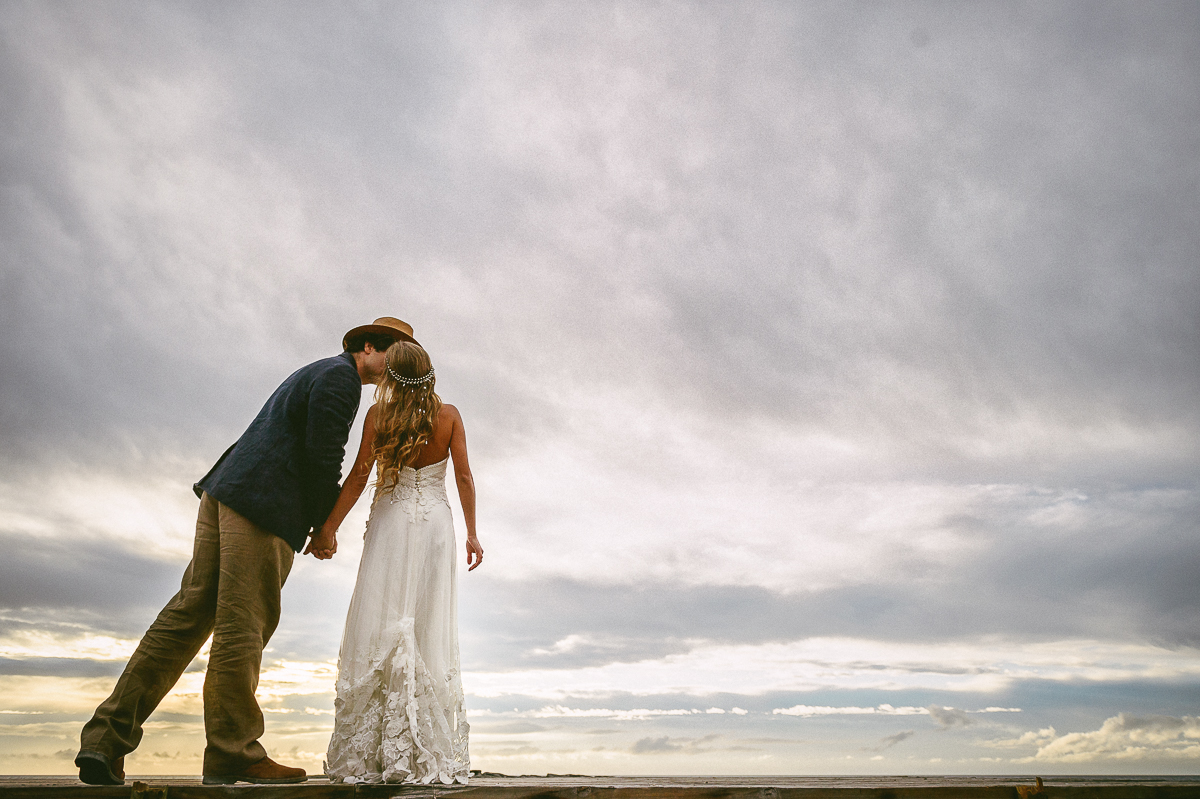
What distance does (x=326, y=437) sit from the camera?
5.39 m

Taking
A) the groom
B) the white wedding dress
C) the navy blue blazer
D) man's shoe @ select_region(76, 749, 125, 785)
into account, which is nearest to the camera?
man's shoe @ select_region(76, 749, 125, 785)

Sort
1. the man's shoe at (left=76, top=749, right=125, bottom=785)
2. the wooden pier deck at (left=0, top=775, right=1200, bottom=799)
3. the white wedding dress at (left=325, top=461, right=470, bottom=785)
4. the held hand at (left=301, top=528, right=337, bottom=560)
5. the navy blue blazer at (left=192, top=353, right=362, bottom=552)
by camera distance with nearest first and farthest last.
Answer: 1. the wooden pier deck at (left=0, top=775, right=1200, bottom=799)
2. the man's shoe at (left=76, top=749, right=125, bottom=785)
3. the white wedding dress at (left=325, top=461, right=470, bottom=785)
4. the navy blue blazer at (left=192, top=353, right=362, bottom=552)
5. the held hand at (left=301, top=528, right=337, bottom=560)

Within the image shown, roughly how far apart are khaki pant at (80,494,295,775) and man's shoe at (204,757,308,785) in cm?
4

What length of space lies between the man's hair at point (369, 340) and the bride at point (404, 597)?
0.38 m

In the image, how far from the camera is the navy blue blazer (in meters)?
5.29

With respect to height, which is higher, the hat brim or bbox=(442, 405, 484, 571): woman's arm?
the hat brim

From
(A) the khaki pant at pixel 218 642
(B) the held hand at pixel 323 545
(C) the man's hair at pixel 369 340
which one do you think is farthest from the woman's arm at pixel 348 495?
(C) the man's hair at pixel 369 340

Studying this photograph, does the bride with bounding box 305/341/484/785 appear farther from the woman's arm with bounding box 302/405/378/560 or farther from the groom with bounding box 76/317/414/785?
the groom with bounding box 76/317/414/785

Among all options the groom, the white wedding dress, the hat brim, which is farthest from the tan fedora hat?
the white wedding dress

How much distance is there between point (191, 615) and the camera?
532cm

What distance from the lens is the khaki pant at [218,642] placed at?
16.3 ft

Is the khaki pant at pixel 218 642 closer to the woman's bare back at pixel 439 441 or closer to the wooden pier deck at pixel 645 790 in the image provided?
the wooden pier deck at pixel 645 790

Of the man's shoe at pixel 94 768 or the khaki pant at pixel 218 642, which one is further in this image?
the khaki pant at pixel 218 642

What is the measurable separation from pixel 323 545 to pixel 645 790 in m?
2.69
